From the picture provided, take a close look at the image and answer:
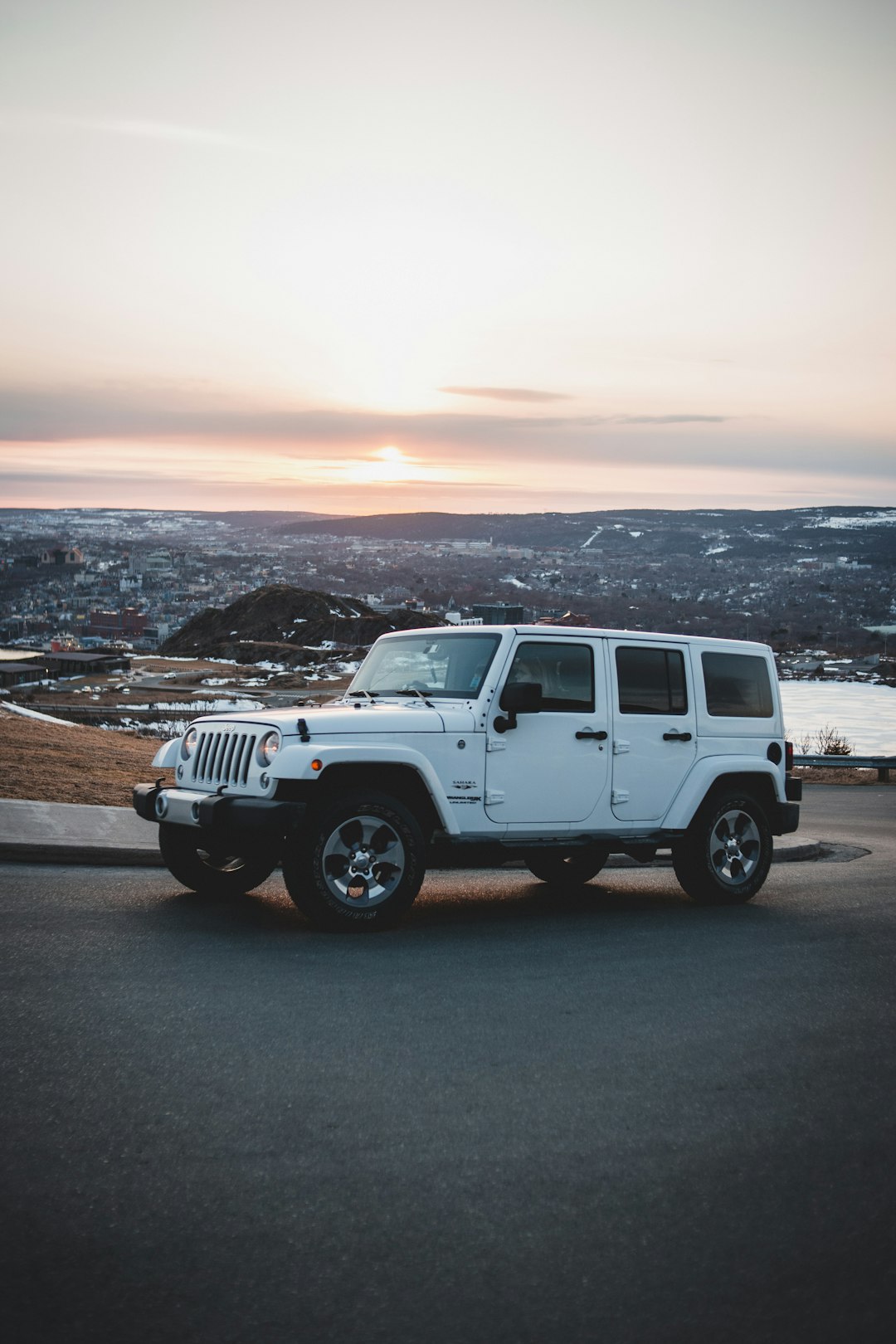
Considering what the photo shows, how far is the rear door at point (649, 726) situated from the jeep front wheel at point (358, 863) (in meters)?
1.98

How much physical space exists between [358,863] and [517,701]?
1528mm

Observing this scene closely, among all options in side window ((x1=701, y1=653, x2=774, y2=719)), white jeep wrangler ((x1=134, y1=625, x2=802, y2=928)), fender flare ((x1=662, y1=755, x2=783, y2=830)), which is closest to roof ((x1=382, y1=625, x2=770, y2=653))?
white jeep wrangler ((x1=134, y1=625, x2=802, y2=928))

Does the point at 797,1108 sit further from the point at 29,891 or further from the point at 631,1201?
the point at 29,891

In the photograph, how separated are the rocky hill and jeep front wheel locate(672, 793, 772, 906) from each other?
6742 centimetres

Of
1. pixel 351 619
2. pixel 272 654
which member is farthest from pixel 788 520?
pixel 272 654

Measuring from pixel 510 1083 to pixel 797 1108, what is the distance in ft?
3.79

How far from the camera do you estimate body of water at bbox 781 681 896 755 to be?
3894 cm

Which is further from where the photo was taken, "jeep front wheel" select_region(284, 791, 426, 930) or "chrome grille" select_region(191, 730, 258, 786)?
"chrome grille" select_region(191, 730, 258, 786)

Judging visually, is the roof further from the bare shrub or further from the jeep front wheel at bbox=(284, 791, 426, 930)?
the bare shrub

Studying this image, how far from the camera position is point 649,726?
9289 mm

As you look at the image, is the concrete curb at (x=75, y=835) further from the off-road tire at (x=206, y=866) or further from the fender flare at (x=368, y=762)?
the fender flare at (x=368, y=762)

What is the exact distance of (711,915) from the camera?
357 inches

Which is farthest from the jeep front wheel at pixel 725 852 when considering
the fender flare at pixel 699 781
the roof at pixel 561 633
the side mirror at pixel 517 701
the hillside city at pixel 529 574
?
the hillside city at pixel 529 574

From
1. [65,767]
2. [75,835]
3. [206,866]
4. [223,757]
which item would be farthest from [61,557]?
[223,757]
